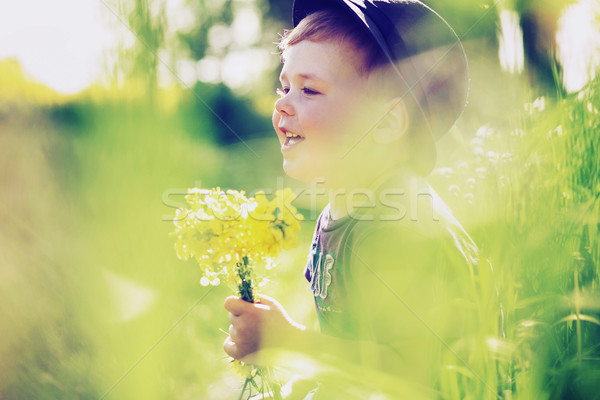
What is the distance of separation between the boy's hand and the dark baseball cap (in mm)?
721

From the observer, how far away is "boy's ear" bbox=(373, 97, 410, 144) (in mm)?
1344

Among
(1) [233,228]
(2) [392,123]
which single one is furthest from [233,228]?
(2) [392,123]

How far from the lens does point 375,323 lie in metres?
1.10

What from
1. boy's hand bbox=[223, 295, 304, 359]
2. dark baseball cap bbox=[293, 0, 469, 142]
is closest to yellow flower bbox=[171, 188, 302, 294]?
boy's hand bbox=[223, 295, 304, 359]

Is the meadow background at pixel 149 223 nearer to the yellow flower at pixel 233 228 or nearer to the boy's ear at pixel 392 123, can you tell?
the yellow flower at pixel 233 228

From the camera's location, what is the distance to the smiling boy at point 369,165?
42.9 inches

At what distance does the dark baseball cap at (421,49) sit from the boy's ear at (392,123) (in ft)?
0.16

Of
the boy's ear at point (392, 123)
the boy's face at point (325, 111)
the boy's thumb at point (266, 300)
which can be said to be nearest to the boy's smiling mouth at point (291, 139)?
the boy's face at point (325, 111)

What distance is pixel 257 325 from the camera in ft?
3.80

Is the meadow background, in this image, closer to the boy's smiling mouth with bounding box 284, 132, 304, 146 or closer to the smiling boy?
the smiling boy

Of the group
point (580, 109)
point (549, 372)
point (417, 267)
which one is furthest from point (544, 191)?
point (549, 372)

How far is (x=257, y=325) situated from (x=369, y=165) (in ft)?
1.85

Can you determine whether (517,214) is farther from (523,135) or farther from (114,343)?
(114,343)

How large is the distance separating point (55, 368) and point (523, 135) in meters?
1.10
